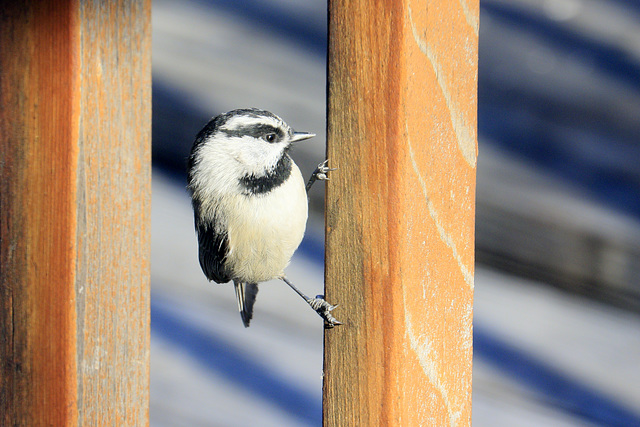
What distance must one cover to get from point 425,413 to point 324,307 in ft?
0.73

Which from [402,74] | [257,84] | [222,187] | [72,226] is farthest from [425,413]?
[257,84]

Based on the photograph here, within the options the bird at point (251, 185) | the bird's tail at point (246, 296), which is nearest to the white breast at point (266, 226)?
the bird at point (251, 185)

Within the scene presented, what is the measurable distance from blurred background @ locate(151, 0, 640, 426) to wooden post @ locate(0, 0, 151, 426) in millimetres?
1231

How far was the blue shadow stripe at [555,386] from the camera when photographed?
2.12m

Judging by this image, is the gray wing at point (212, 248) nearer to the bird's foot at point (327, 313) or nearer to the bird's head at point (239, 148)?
the bird's head at point (239, 148)

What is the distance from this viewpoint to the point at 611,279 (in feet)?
6.91

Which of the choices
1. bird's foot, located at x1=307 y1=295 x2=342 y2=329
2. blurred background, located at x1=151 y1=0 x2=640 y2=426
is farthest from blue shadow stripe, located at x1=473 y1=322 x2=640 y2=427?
bird's foot, located at x1=307 y1=295 x2=342 y2=329

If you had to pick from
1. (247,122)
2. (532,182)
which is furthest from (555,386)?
(247,122)

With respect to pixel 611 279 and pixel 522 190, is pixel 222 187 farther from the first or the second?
pixel 611 279

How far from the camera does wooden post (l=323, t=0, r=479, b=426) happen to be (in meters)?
1.05

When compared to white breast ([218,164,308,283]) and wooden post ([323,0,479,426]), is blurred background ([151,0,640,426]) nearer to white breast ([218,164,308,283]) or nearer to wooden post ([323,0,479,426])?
white breast ([218,164,308,283])

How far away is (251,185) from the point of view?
1.85 metres

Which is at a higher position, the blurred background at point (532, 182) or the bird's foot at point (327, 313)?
the blurred background at point (532, 182)

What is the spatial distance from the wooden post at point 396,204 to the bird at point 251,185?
2.10 feet
